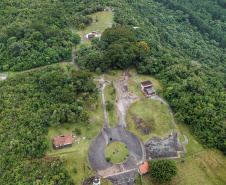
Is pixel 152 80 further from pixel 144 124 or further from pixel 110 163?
pixel 110 163

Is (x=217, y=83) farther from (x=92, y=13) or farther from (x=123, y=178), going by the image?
(x=92, y=13)

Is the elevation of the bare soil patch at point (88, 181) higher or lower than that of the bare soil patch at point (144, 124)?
lower

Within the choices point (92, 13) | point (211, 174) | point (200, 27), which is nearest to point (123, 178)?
point (211, 174)

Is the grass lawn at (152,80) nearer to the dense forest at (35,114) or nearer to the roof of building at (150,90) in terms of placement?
the roof of building at (150,90)

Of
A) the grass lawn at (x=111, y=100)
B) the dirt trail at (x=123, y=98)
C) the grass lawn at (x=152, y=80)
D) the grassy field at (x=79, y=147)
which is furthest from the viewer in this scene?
the grass lawn at (x=152, y=80)

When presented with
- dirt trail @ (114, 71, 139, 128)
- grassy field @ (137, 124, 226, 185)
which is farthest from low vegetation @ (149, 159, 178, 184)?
dirt trail @ (114, 71, 139, 128)

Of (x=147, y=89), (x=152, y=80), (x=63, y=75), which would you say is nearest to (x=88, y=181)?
(x=63, y=75)

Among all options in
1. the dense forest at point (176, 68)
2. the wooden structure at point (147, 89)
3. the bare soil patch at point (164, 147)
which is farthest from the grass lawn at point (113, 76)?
the bare soil patch at point (164, 147)
